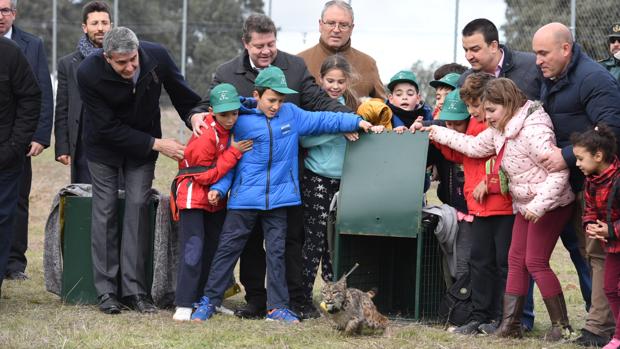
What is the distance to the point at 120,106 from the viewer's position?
276 inches

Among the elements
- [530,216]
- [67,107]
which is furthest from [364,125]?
[67,107]

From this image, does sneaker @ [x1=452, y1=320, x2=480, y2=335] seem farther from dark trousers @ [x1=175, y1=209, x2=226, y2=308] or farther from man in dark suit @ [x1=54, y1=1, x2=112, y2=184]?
man in dark suit @ [x1=54, y1=1, x2=112, y2=184]

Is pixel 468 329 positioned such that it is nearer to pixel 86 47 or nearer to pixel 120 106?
Result: pixel 120 106

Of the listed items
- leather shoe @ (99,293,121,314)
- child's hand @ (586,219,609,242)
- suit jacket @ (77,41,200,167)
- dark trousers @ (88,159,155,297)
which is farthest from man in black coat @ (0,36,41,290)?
child's hand @ (586,219,609,242)

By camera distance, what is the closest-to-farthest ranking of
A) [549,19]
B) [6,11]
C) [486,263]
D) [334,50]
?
[486,263], [334,50], [6,11], [549,19]

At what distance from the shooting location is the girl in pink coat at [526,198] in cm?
595

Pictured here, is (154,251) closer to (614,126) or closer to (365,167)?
(365,167)

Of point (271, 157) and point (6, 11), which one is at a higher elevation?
point (6, 11)

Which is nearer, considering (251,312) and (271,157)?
(271,157)

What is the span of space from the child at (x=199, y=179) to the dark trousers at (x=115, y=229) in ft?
1.14

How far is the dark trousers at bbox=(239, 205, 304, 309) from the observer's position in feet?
22.5

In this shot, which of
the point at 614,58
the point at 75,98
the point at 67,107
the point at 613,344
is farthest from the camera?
the point at 614,58

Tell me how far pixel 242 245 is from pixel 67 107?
2350 mm

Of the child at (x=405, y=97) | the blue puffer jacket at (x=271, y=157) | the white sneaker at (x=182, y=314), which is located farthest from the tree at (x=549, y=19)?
the white sneaker at (x=182, y=314)
